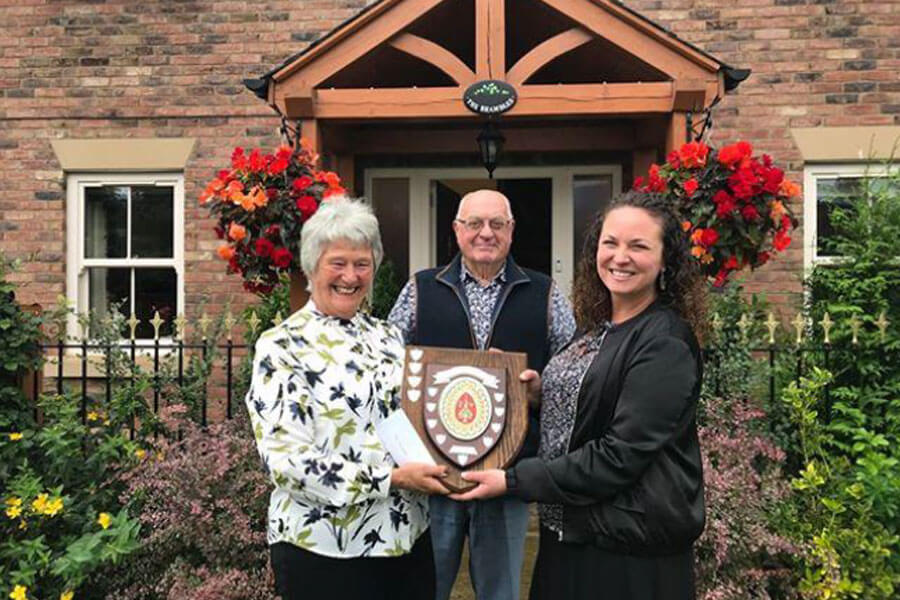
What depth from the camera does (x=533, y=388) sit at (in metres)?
2.41

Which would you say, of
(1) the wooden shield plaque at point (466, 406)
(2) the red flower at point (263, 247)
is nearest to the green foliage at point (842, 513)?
(1) the wooden shield plaque at point (466, 406)

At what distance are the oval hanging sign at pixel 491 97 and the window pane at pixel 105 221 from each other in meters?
3.82

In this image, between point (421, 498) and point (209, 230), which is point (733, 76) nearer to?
point (421, 498)

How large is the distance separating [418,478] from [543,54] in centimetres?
367

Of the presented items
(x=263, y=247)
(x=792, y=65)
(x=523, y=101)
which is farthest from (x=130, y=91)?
(x=792, y=65)

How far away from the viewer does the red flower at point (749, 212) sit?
4.13 meters

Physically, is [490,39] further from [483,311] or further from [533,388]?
[533,388]

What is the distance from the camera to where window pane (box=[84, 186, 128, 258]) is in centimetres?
707

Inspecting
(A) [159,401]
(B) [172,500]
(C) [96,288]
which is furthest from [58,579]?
(C) [96,288]

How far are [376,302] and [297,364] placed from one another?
4.34 metres

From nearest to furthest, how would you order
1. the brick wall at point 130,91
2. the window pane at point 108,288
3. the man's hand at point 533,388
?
the man's hand at point 533,388
the brick wall at point 130,91
the window pane at point 108,288

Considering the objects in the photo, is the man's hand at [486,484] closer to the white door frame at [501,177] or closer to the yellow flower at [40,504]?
the yellow flower at [40,504]

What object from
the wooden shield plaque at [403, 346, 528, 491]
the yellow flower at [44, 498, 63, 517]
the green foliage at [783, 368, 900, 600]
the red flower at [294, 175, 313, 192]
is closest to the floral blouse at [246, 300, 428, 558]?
the wooden shield plaque at [403, 346, 528, 491]

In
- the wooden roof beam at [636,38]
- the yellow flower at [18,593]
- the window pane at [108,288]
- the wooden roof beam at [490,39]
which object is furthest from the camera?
the window pane at [108,288]
